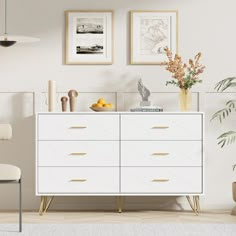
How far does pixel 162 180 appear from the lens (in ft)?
18.0

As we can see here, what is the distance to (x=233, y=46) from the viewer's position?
5.91 m

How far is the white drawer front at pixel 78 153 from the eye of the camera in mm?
5480

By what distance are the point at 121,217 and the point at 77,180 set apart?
0.44m

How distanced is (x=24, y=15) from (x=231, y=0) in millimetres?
1729

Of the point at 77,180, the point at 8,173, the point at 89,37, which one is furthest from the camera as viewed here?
the point at 89,37

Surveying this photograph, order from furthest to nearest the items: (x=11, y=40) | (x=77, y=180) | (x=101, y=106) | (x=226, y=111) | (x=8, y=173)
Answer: (x=226, y=111)
(x=101, y=106)
(x=77, y=180)
(x=11, y=40)
(x=8, y=173)

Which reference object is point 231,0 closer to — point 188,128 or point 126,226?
point 188,128

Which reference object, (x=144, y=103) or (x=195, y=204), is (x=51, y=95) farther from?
(x=195, y=204)

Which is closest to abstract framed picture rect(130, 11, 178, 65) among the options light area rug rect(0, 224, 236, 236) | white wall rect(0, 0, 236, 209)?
white wall rect(0, 0, 236, 209)

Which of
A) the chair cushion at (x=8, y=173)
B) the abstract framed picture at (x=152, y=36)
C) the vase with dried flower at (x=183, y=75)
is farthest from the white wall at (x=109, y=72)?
the chair cushion at (x=8, y=173)

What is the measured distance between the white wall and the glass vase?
209 millimetres

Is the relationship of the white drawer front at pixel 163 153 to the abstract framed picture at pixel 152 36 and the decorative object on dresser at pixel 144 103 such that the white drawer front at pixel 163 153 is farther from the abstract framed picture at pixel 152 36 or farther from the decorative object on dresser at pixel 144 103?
the abstract framed picture at pixel 152 36

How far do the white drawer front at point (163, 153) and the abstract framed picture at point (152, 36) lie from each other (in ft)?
2.54

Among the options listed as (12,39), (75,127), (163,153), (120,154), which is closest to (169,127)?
(163,153)
